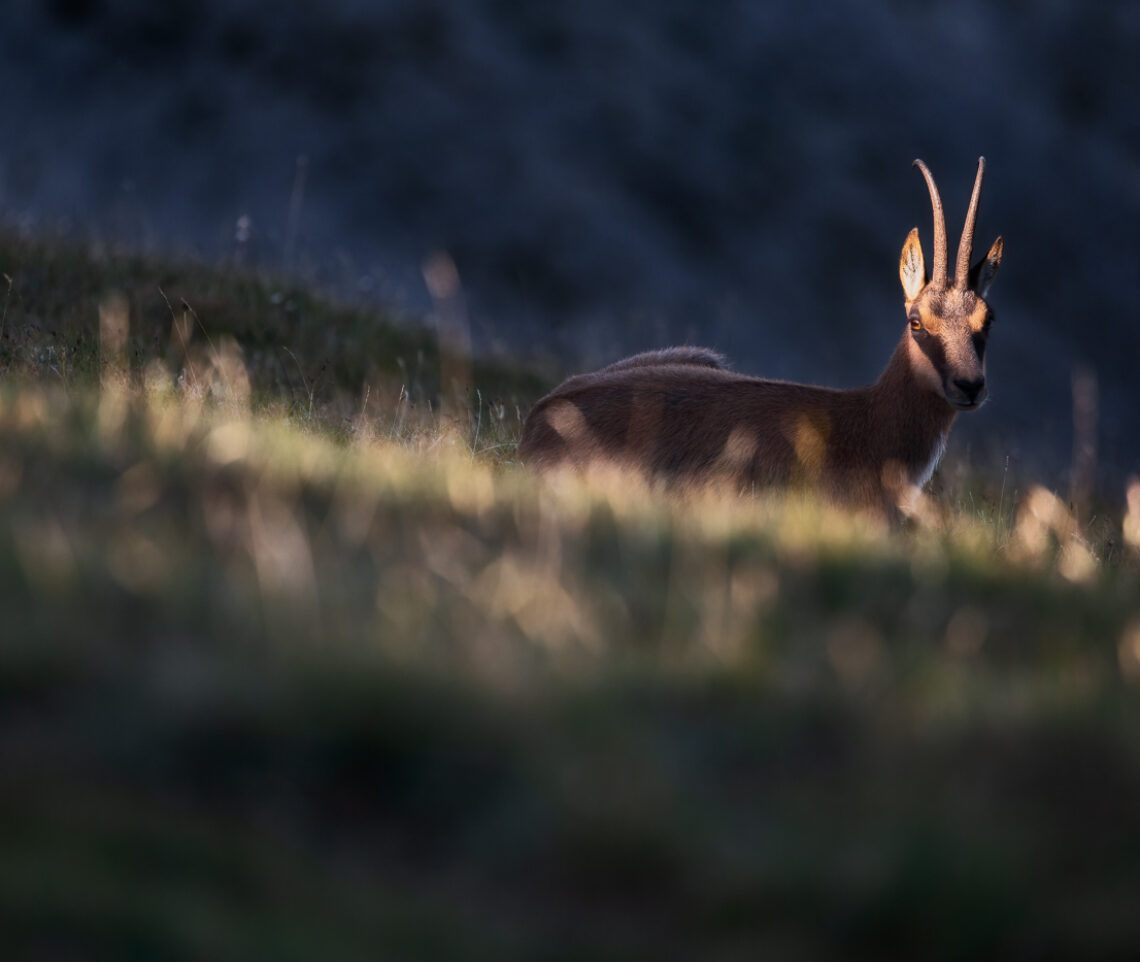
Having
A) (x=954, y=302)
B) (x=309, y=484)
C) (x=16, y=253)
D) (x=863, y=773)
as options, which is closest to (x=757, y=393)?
(x=954, y=302)

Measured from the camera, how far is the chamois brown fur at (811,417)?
7.25 metres

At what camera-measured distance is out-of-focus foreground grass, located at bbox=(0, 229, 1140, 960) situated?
232 centimetres

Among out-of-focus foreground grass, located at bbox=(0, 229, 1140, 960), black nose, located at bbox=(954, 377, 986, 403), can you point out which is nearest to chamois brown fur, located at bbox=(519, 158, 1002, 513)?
black nose, located at bbox=(954, 377, 986, 403)

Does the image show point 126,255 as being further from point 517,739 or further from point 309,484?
point 517,739

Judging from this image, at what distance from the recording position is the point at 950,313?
7.58 meters

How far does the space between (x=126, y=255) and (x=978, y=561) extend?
1000 cm

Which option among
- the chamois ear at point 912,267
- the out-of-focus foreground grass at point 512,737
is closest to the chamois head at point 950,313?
the chamois ear at point 912,267

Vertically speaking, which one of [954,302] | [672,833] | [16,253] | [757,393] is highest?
[16,253]

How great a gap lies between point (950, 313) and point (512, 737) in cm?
562

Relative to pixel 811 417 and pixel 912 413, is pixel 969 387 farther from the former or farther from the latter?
pixel 811 417

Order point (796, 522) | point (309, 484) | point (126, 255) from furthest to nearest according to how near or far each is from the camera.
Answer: point (126, 255) < point (796, 522) < point (309, 484)

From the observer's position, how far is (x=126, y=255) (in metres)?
12.4

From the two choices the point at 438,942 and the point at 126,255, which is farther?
the point at 126,255

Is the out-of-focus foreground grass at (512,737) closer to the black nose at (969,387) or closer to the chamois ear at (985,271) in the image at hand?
the black nose at (969,387)
